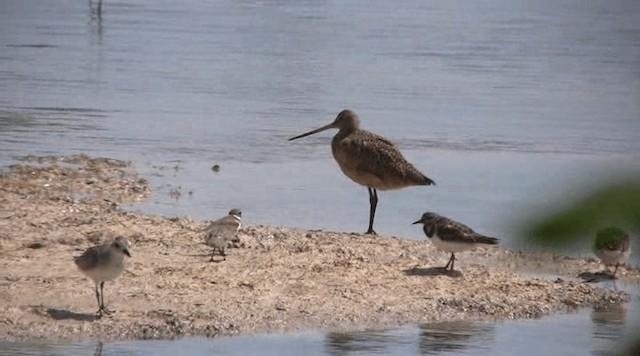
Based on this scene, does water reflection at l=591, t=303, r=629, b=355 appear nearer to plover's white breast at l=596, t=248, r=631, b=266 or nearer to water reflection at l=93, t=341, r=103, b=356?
water reflection at l=93, t=341, r=103, b=356

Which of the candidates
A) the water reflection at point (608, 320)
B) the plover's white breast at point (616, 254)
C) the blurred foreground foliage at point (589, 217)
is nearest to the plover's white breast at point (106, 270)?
the water reflection at point (608, 320)

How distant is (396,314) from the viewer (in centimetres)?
847

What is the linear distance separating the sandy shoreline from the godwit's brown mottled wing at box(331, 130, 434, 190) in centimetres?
75

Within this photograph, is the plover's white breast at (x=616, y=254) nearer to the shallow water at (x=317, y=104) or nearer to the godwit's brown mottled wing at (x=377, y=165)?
the shallow water at (x=317, y=104)

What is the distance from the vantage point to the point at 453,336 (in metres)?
8.19

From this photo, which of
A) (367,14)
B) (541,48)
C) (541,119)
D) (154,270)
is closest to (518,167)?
(541,119)

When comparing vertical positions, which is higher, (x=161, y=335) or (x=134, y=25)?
(x=134, y=25)

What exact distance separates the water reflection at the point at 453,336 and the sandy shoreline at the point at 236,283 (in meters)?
0.12

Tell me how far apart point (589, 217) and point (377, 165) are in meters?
9.88

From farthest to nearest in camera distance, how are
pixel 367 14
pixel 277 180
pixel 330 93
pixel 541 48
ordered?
→ pixel 367 14, pixel 541 48, pixel 330 93, pixel 277 180

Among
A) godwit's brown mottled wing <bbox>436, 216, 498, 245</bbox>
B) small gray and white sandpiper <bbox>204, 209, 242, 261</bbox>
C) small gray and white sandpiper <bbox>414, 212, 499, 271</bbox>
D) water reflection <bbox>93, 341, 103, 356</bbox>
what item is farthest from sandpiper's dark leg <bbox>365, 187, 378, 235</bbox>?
water reflection <bbox>93, 341, 103, 356</bbox>

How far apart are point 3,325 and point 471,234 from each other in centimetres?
322

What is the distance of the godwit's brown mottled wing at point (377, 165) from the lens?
11.1 m

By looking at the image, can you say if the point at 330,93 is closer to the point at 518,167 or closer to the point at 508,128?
the point at 508,128
